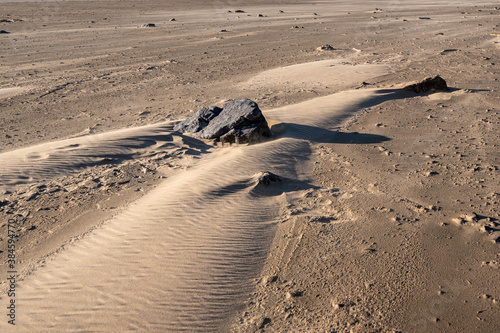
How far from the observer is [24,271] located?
4590 millimetres

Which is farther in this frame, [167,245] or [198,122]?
[198,122]

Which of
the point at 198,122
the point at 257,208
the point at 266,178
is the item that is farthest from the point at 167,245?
the point at 198,122

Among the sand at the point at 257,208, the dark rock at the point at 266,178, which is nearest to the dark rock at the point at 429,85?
the sand at the point at 257,208

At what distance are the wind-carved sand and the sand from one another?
0.02m

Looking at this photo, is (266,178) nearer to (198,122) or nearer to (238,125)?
(238,125)

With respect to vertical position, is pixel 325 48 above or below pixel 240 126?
above

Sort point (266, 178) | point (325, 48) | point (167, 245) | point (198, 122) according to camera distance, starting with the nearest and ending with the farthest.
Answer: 1. point (167, 245)
2. point (266, 178)
3. point (198, 122)
4. point (325, 48)

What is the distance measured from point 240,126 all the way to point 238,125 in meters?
0.04

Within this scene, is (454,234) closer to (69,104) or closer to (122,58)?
(69,104)

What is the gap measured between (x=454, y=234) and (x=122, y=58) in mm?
15008

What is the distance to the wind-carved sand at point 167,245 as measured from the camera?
400cm

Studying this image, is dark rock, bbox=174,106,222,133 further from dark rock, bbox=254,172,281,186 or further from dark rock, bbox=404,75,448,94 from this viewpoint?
dark rock, bbox=404,75,448,94

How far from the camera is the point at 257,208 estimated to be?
5.77 m

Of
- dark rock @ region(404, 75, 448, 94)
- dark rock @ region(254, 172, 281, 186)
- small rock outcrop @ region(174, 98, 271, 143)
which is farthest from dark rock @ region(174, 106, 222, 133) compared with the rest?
dark rock @ region(404, 75, 448, 94)
